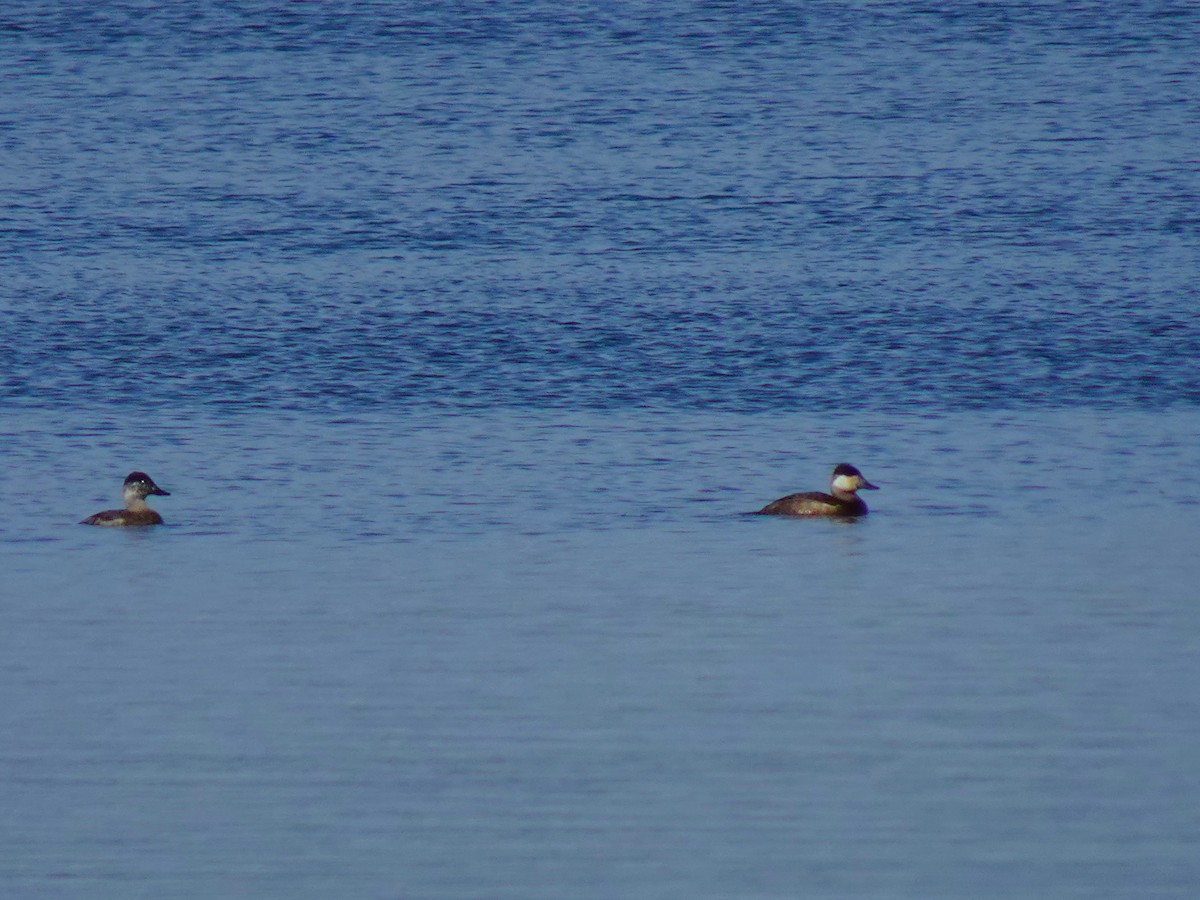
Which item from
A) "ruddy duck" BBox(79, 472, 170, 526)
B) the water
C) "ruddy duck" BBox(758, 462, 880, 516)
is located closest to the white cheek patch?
"ruddy duck" BBox(758, 462, 880, 516)

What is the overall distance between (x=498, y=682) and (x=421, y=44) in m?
33.1

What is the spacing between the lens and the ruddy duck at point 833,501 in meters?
15.1

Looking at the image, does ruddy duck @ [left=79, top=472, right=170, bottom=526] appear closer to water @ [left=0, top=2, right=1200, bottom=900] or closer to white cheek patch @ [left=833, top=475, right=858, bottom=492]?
water @ [left=0, top=2, right=1200, bottom=900]

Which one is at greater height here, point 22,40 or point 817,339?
point 22,40

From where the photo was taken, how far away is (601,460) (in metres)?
17.5

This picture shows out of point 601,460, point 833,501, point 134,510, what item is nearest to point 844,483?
point 833,501

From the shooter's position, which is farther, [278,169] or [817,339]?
[278,169]

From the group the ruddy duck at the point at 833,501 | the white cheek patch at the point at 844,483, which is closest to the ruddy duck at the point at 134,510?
the ruddy duck at the point at 833,501

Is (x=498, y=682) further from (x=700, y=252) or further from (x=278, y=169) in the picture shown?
(x=278, y=169)

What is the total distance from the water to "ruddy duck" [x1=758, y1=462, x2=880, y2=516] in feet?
0.97

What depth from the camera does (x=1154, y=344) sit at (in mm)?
22953

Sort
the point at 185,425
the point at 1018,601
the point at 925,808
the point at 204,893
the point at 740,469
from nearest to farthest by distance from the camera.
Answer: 1. the point at 204,893
2. the point at 925,808
3. the point at 1018,601
4. the point at 740,469
5. the point at 185,425

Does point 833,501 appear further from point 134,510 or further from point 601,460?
point 134,510

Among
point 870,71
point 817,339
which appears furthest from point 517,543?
point 870,71
